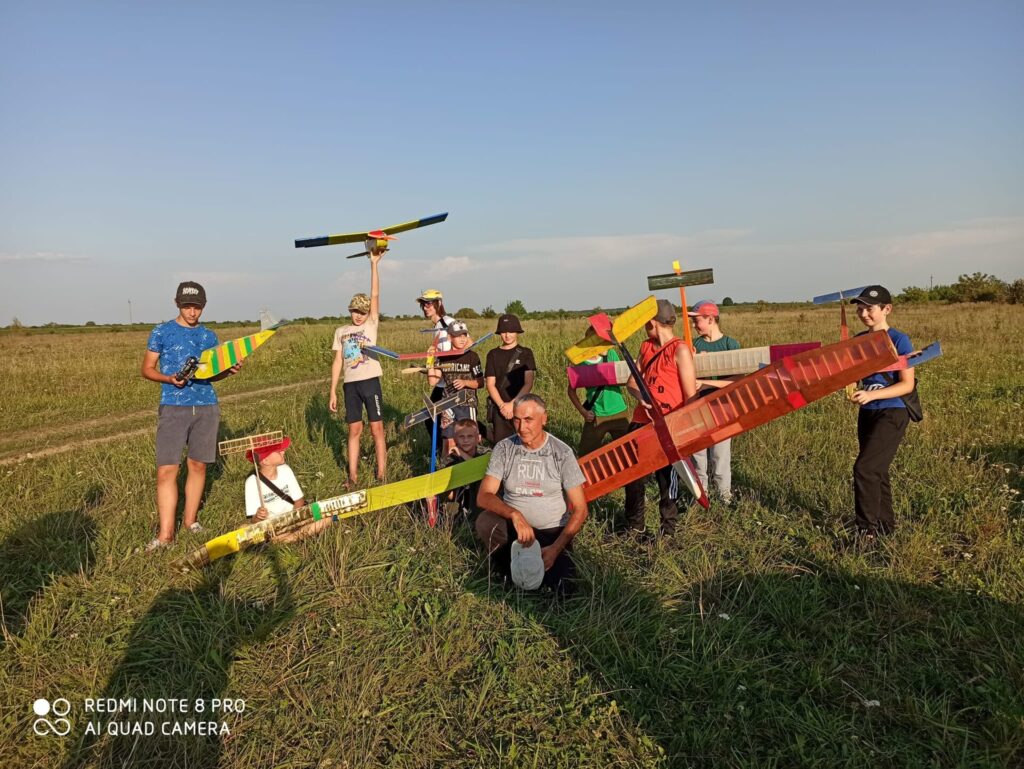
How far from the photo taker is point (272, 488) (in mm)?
4582

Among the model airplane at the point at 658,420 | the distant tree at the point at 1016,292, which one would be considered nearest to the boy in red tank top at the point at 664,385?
the model airplane at the point at 658,420

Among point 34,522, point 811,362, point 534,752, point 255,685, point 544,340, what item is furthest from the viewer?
point 544,340

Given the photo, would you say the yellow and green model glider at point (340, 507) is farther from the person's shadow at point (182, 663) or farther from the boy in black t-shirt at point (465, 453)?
the boy in black t-shirt at point (465, 453)

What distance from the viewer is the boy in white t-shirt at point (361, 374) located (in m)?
6.09

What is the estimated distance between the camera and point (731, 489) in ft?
17.7

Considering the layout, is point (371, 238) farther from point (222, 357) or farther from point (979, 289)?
point (979, 289)

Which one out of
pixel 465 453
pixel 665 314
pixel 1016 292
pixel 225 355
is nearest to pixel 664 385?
pixel 665 314

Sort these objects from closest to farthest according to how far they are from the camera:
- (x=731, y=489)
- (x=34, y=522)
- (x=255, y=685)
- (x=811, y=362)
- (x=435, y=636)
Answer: (x=255, y=685) < (x=435, y=636) < (x=811, y=362) < (x=34, y=522) < (x=731, y=489)

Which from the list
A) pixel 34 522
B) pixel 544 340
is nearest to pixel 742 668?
pixel 34 522

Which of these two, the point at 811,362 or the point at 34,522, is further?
the point at 34,522

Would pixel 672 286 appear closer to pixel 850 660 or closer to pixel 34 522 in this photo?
pixel 850 660

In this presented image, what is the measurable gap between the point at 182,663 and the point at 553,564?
2153 mm

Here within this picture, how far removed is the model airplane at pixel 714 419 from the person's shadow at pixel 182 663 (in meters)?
0.27

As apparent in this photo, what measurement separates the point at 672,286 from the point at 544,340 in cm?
1150
